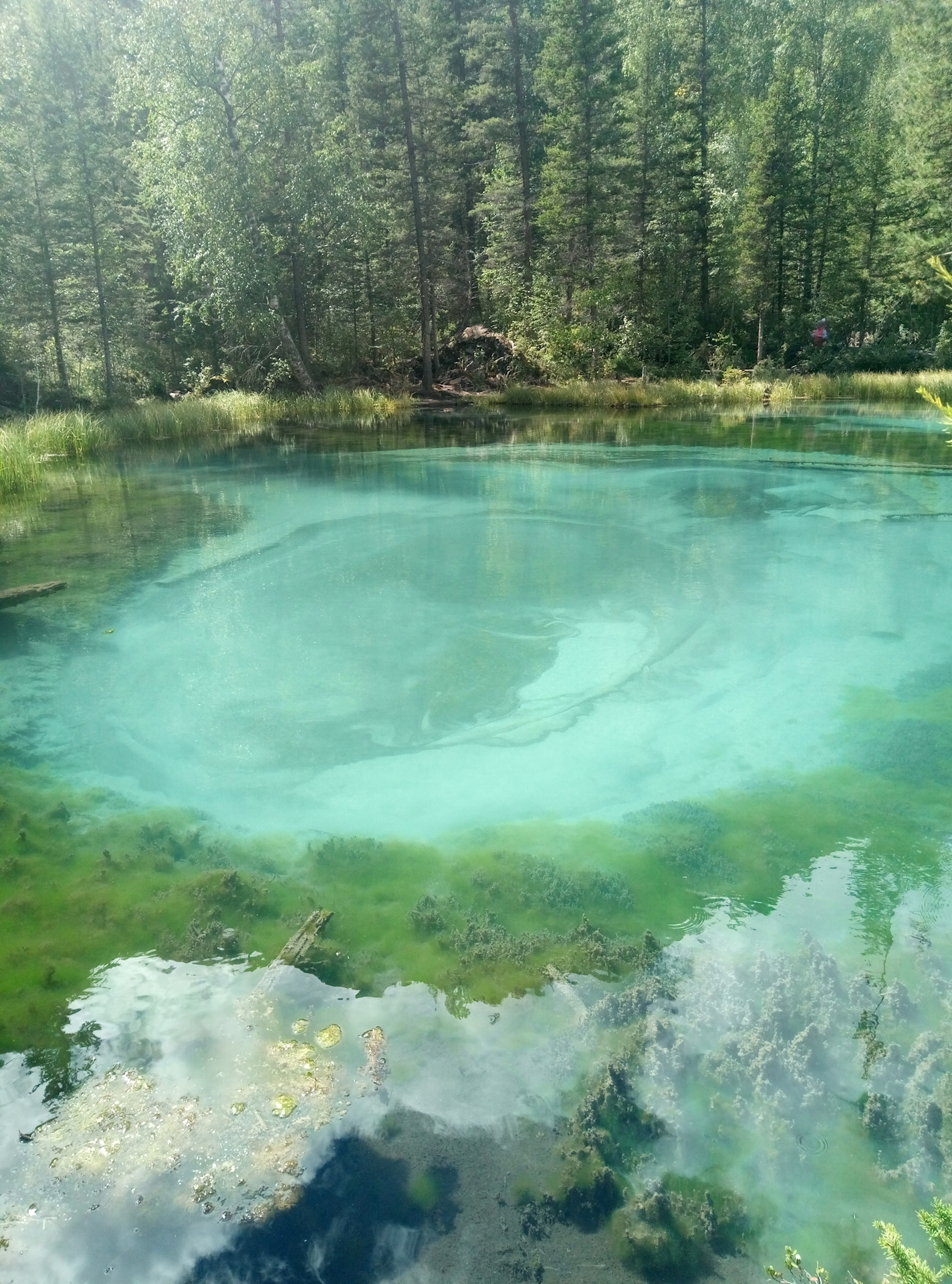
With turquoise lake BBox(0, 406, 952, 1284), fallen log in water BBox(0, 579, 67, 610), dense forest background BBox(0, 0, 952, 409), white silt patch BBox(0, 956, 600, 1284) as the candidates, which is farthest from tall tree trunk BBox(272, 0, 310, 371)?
white silt patch BBox(0, 956, 600, 1284)

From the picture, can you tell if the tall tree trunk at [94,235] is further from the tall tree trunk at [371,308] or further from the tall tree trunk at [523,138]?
the tall tree trunk at [523,138]

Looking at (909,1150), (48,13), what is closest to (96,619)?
(909,1150)

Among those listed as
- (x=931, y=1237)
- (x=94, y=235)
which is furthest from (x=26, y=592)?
(x=94, y=235)

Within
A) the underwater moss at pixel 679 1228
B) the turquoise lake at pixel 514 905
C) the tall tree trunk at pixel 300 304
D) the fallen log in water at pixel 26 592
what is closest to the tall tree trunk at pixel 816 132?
the tall tree trunk at pixel 300 304

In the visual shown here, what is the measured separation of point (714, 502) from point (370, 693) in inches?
252

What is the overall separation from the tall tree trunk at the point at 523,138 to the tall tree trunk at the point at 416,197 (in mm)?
2985

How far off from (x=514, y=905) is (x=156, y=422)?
17281 mm

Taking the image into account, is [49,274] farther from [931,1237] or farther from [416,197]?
[931,1237]

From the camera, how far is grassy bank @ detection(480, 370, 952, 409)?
72.4 feet

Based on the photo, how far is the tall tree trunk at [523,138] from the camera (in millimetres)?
25000

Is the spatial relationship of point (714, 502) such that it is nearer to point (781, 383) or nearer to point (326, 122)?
point (781, 383)

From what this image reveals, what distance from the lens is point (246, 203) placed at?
20.7 m

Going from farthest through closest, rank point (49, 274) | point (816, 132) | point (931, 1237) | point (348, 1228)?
1. point (816, 132)
2. point (49, 274)
3. point (348, 1228)
4. point (931, 1237)

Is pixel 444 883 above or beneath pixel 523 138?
beneath
